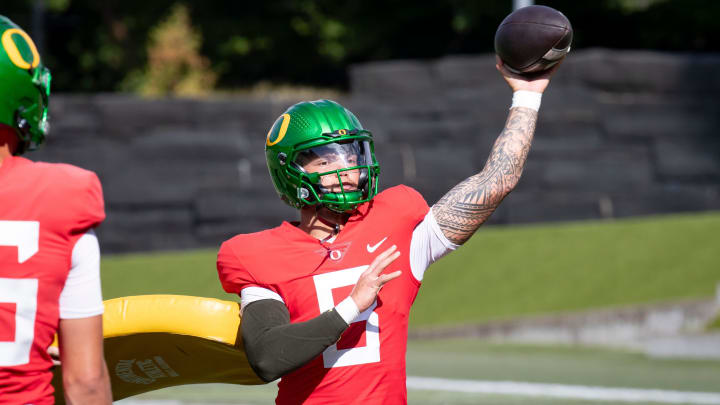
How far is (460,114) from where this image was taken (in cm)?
1570

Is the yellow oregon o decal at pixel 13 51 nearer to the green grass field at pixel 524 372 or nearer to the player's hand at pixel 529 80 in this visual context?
the player's hand at pixel 529 80

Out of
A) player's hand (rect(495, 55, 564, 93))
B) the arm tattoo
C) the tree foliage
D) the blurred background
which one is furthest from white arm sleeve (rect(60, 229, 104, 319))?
the tree foliage

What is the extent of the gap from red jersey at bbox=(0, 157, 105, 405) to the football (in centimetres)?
168

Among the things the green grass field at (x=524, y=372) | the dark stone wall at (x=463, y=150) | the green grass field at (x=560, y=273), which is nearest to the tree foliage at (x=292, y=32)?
the dark stone wall at (x=463, y=150)

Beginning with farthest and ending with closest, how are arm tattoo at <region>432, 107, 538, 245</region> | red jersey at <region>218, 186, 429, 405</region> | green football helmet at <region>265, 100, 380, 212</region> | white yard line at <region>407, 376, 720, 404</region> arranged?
white yard line at <region>407, 376, 720, 404</region> < arm tattoo at <region>432, 107, 538, 245</region> < green football helmet at <region>265, 100, 380, 212</region> < red jersey at <region>218, 186, 429, 405</region>

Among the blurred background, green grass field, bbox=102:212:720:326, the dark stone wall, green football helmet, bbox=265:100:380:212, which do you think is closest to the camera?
green football helmet, bbox=265:100:380:212

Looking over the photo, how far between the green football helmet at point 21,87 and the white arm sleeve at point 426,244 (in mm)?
1235

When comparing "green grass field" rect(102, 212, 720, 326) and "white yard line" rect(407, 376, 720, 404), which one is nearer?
"white yard line" rect(407, 376, 720, 404)

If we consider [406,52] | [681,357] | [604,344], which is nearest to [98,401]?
[681,357]

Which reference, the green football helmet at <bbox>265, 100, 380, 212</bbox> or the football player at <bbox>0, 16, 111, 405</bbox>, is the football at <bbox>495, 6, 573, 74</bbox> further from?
the football player at <bbox>0, 16, 111, 405</bbox>

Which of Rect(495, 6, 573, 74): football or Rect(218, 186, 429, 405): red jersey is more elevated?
Rect(495, 6, 573, 74): football

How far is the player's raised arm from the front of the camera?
359 centimetres

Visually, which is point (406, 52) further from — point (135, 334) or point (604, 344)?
point (135, 334)

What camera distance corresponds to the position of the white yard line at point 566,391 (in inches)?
299
